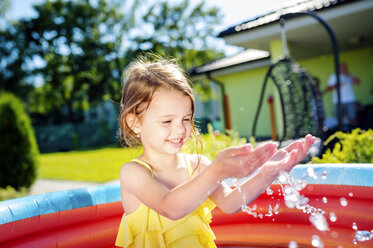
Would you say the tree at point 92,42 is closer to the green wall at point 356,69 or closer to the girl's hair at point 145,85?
the green wall at point 356,69

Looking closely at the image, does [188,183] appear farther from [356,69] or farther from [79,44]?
[79,44]

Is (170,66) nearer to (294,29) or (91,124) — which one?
(294,29)

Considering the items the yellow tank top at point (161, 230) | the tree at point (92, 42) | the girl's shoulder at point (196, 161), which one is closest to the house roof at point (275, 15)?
the girl's shoulder at point (196, 161)

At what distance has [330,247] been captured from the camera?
2.36m

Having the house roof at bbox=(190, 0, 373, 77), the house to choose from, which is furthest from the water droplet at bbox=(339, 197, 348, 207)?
the house roof at bbox=(190, 0, 373, 77)

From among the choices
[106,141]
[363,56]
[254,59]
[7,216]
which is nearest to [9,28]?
[106,141]

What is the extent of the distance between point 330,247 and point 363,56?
454 inches

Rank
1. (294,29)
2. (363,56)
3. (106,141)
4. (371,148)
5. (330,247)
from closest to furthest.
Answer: (330,247) → (371,148) → (294,29) → (363,56) → (106,141)

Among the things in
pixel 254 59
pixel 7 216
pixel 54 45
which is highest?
pixel 54 45

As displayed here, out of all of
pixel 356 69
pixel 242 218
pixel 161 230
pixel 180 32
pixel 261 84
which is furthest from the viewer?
pixel 180 32

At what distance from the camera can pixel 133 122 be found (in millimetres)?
1744

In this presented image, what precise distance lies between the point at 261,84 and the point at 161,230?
12.7 meters

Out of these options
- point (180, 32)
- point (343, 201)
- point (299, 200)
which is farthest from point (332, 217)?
point (180, 32)

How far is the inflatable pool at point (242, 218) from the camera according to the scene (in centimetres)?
213
